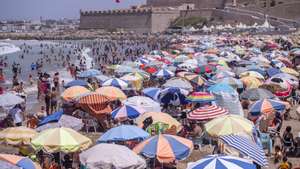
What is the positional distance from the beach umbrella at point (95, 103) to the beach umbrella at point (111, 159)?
5105 millimetres

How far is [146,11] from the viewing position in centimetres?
8375

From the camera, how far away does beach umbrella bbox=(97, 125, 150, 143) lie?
870 cm

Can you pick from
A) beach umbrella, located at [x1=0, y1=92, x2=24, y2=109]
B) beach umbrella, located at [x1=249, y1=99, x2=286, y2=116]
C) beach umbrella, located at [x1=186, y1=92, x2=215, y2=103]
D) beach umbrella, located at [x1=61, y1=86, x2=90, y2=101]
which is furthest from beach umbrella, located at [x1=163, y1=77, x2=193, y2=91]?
beach umbrella, located at [x1=0, y1=92, x2=24, y2=109]

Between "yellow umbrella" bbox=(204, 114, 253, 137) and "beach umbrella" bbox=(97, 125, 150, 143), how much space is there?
1.22m

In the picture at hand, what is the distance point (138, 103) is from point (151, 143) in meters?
3.90

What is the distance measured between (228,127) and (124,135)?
1.88m

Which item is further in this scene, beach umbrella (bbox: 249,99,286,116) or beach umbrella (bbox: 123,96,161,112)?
beach umbrella (bbox: 123,96,161,112)

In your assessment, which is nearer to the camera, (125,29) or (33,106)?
(33,106)

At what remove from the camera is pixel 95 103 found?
1245 cm

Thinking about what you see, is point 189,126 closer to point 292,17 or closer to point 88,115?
point 88,115

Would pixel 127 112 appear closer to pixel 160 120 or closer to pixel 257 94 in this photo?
pixel 160 120

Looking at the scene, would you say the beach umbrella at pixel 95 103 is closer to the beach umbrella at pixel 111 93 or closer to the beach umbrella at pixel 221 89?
the beach umbrella at pixel 111 93

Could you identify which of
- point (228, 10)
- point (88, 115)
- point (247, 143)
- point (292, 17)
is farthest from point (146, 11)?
point (247, 143)

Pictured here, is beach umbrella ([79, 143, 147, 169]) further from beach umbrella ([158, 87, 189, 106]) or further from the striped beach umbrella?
beach umbrella ([158, 87, 189, 106])
